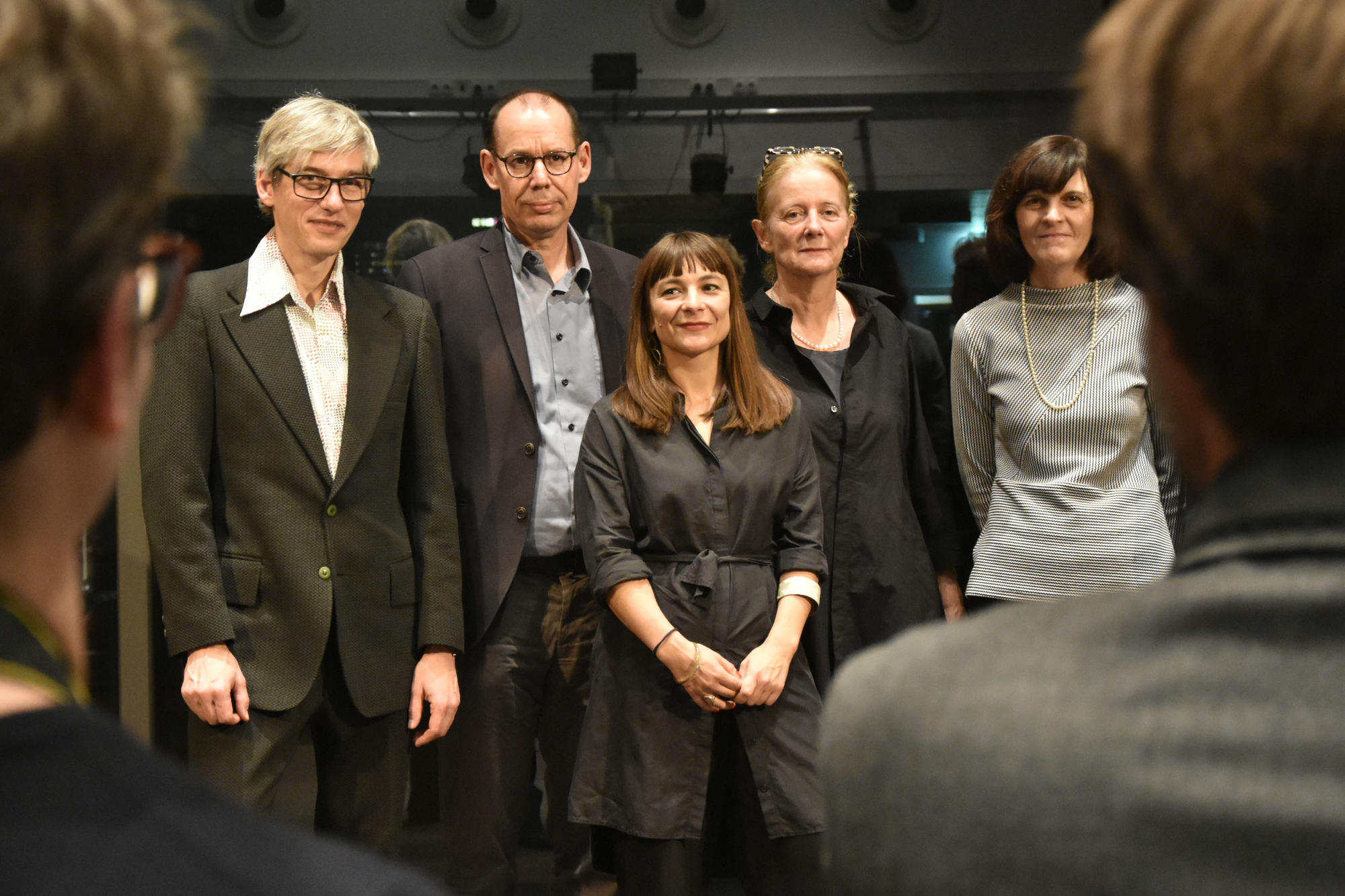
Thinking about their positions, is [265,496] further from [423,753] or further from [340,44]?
[340,44]

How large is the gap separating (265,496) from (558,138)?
1074 mm

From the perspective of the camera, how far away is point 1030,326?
2.66 m

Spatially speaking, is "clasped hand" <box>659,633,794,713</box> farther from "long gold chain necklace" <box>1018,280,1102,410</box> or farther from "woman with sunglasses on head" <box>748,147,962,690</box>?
"long gold chain necklace" <box>1018,280,1102,410</box>

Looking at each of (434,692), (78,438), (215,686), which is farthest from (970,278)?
(78,438)

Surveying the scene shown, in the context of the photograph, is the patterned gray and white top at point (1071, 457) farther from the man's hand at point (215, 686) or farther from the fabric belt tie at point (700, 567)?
the man's hand at point (215, 686)

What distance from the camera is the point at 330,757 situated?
7.79ft

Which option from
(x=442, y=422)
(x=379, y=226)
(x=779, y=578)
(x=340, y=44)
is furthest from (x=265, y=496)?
(x=340, y=44)

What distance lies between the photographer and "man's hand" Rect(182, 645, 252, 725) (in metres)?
2.19

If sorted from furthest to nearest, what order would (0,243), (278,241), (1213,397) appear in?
(278,241), (1213,397), (0,243)

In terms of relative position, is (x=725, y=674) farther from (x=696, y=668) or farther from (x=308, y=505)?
(x=308, y=505)

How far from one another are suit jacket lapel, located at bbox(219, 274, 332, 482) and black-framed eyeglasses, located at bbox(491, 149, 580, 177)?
2.37ft

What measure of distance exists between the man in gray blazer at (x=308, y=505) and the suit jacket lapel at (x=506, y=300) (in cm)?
21

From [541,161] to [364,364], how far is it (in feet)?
2.24

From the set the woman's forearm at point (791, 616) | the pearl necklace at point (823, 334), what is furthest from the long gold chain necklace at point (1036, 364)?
the woman's forearm at point (791, 616)
